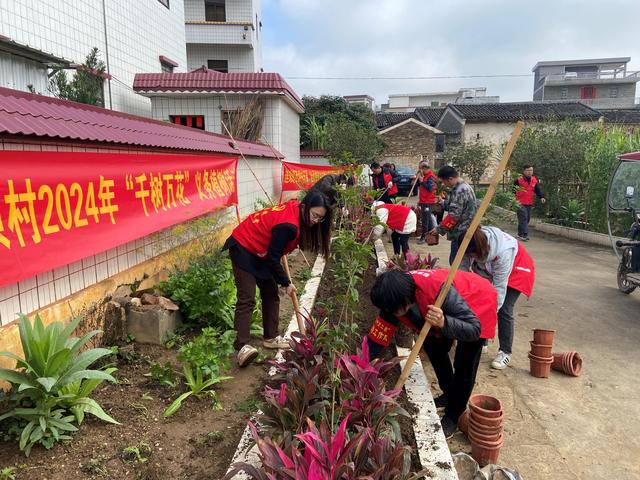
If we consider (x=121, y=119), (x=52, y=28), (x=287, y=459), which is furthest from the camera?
(x=52, y=28)

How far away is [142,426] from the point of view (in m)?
2.73

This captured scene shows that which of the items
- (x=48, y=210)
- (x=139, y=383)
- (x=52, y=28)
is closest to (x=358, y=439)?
(x=139, y=383)

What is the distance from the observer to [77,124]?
3373 mm

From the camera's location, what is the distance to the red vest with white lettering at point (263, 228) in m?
3.52

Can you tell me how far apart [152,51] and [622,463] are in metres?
13.2

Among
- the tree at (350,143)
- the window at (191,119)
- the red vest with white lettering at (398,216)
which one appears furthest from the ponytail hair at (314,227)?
the tree at (350,143)

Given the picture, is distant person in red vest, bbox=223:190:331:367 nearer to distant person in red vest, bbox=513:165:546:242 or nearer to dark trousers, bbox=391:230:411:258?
dark trousers, bbox=391:230:411:258

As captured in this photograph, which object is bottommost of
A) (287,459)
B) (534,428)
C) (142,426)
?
(534,428)

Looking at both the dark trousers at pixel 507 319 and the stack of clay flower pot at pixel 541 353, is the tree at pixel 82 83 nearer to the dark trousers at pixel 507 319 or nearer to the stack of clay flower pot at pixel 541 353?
the dark trousers at pixel 507 319

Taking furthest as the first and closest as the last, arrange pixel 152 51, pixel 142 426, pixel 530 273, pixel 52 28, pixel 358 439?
1. pixel 152 51
2. pixel 52 28
3. pixel 530 273
4. pixel 142 426
5. pixel 358 439

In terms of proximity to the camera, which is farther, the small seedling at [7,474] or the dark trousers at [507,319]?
the dark trousers at [507,319]

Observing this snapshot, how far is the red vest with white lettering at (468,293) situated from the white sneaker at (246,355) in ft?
4.54

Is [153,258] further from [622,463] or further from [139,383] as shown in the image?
[622,463]

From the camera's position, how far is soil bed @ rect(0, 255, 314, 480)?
7.64 ft
